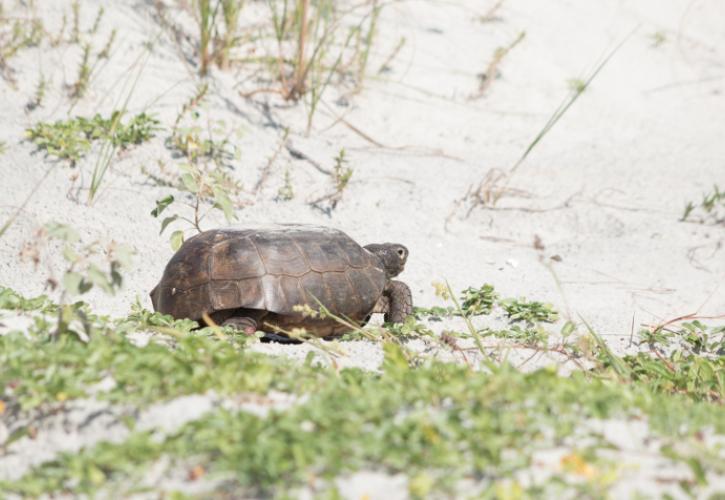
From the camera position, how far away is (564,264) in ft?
18.3

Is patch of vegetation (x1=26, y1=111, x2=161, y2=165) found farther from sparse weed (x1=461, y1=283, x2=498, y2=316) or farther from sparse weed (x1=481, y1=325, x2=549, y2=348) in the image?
sparse weed (x1=481, y1=325, x2=549, y2=348)

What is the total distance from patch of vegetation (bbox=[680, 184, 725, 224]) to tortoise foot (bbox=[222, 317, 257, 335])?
12.1 feet

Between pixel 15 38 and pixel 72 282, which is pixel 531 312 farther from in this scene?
pixel 15 38

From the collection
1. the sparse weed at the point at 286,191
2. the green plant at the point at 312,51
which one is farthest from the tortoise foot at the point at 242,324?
the green plant at the point at 312,51

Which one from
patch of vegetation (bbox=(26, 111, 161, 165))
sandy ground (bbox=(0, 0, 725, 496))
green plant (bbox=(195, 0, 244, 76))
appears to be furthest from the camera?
green plant (bbox=(195, 0, 244, 76))

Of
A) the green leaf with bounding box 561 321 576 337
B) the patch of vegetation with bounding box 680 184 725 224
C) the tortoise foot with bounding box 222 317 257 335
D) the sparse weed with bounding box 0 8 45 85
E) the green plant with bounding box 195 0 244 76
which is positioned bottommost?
the tortoise foot with bounding box 222 317 257 335

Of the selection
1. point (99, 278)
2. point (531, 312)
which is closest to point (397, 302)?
point (531, 312)

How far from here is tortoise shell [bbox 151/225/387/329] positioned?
157 inches

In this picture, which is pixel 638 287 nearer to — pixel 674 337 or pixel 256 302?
pixel 674 337

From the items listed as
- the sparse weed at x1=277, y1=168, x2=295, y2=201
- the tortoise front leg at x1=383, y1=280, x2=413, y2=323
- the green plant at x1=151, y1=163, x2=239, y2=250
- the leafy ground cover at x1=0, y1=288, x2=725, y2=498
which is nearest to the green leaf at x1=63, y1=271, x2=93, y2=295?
the leafy ground cover at x1=0, y1=288, x2=725, y2=498

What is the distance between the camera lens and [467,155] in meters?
7.08

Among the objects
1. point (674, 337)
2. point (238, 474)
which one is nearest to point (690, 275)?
point (674, 337)

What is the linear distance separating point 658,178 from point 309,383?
17.3 ft

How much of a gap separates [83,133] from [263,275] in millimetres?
2511
